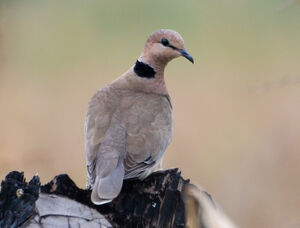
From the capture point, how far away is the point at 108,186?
4.46 m

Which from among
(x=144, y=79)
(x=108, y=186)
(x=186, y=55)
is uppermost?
(x=186, y=55)

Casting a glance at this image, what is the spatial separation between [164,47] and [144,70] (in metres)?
0.24

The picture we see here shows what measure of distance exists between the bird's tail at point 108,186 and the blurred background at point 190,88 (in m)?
1.06

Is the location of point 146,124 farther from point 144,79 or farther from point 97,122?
point 144,79

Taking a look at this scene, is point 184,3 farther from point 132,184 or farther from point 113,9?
point 132,184

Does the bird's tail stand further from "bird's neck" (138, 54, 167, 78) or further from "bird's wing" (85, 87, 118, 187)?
"bird's neck" (138, 54, 167, 78)

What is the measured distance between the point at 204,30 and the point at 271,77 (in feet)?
5.78

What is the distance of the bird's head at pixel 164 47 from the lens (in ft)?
18.9

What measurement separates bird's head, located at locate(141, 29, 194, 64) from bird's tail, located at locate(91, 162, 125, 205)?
125cm

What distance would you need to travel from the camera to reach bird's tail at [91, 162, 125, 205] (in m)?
4.19

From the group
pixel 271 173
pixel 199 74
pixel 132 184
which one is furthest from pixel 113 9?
pixel 132 184

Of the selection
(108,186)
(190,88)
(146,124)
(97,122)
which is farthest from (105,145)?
(190,88)

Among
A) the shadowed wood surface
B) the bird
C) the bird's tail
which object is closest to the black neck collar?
the bird

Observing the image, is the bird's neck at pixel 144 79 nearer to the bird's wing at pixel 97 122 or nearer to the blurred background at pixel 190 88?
the bird's wing at pixel 97 122
